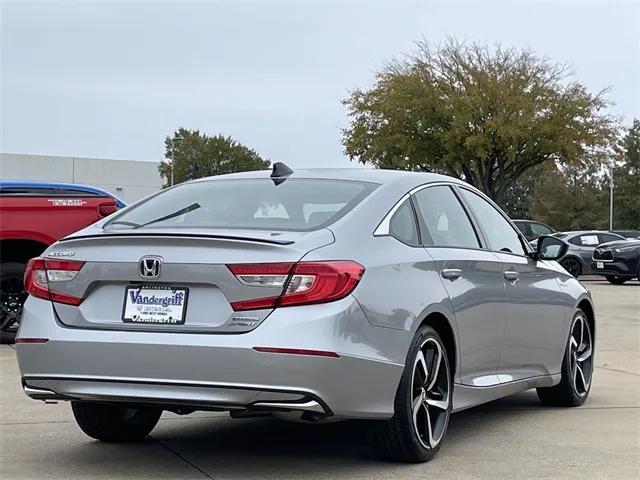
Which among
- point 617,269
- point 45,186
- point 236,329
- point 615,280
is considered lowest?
point 615,280

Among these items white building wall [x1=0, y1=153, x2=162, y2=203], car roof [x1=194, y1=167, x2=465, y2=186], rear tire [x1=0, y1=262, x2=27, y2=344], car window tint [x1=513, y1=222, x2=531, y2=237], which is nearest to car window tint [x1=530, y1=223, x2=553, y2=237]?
car window tint [x1=513, y1=222, x2=531, y2=237]

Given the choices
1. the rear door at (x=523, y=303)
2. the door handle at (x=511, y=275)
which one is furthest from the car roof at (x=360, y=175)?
the door handle at (x=511, y=275)

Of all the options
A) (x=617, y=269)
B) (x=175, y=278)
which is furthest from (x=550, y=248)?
(x=617, y=269)

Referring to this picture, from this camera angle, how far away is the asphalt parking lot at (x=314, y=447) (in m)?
5.16

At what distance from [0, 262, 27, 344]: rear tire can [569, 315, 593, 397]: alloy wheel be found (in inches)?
221

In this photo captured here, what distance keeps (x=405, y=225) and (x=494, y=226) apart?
4.74 feet

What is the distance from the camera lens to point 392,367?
4945 mm

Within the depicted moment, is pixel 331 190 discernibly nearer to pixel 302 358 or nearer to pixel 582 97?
pixel 302 358

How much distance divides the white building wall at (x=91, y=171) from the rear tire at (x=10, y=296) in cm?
5091

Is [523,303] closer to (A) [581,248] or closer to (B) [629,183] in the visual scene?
(A) [581,248]

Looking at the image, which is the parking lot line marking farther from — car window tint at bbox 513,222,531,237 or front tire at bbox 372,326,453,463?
car window tint at bbox 513,222,531,237

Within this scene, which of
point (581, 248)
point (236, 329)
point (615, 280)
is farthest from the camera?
point (581, 248)

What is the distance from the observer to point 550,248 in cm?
748

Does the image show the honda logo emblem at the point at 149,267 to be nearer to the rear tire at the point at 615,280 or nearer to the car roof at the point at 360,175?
the car roof at the point at 360,175
